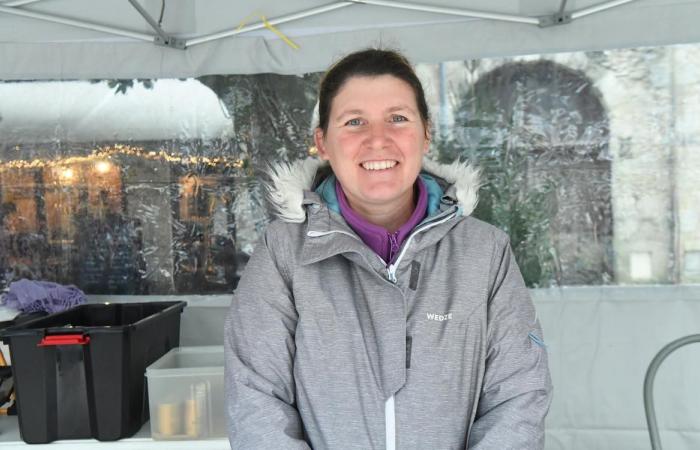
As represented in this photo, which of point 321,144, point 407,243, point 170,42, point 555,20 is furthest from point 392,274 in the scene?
point 170,42

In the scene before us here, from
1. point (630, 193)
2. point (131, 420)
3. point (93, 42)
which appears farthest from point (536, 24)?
point (131, 420)

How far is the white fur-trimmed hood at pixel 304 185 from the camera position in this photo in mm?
1344

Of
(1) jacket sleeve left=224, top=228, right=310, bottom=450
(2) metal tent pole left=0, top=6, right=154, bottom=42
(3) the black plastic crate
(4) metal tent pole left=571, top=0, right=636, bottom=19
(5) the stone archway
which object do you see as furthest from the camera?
(5) the stone archway

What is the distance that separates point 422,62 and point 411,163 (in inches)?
52.0

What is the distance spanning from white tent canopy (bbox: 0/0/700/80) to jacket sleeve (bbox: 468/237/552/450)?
1419mm

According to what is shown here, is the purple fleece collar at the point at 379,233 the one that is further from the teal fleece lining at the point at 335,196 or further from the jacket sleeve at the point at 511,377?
the jacket sleeve at the point at 511,377

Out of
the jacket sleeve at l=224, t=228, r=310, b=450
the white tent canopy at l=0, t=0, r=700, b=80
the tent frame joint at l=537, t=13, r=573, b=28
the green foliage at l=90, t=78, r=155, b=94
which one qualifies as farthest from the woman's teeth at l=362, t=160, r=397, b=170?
the green foliage at l=90, t=78, r=155, b=94

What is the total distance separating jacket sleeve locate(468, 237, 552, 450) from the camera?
1191mm

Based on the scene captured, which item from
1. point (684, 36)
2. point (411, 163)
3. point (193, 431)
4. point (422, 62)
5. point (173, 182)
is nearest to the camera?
point (411, 163)

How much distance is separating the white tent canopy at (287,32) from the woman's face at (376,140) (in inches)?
45.9

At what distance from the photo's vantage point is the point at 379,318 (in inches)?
48.6

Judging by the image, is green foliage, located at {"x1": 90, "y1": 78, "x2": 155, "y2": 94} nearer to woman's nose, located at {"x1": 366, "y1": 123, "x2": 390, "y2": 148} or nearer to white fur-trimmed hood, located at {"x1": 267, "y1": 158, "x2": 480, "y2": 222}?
white fur-trimmed hood, located at {"x1": 267, "y1": 158, "x2": 480, "y2": 222}

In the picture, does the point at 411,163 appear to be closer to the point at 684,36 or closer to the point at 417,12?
the point at 417,12

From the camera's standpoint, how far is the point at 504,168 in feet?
8.39
